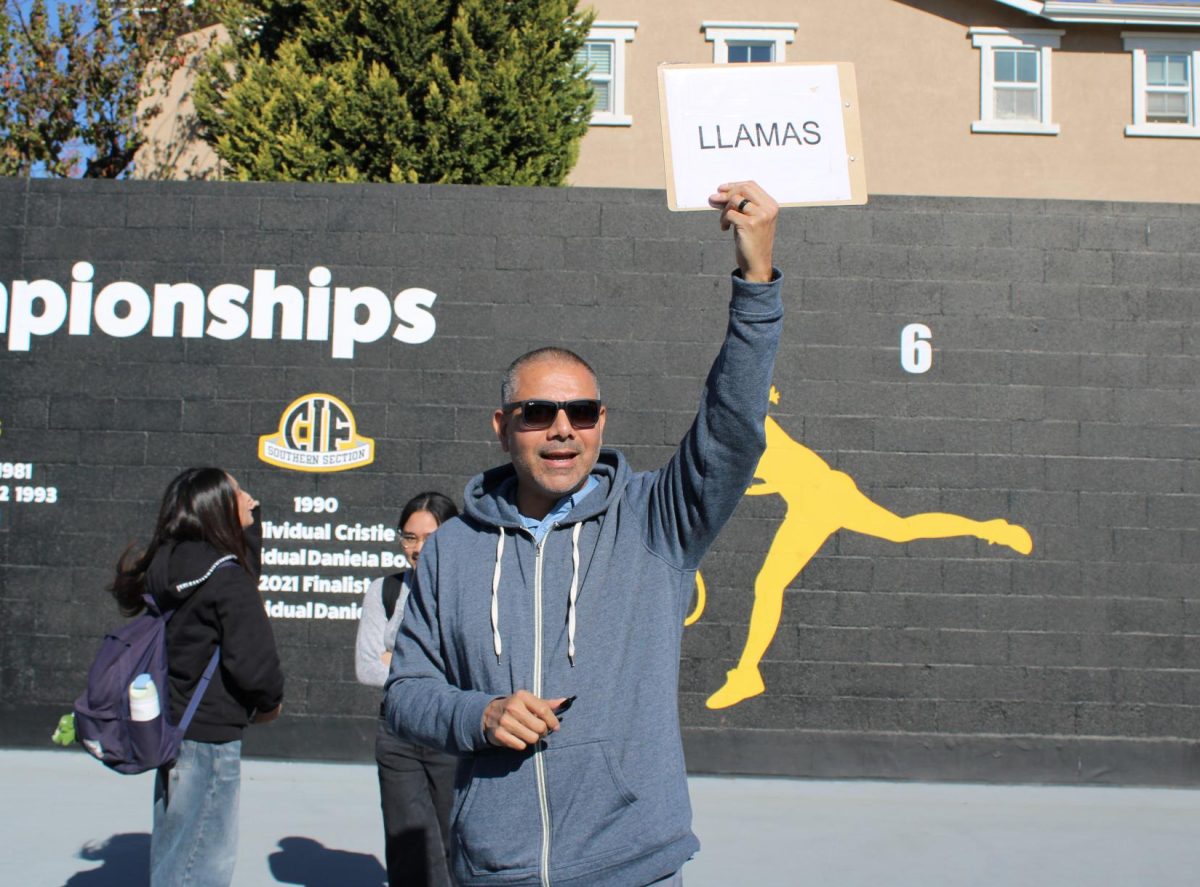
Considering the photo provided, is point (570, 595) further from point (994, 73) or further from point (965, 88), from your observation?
point (994, 73)

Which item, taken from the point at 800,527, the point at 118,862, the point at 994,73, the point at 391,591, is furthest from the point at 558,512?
the point at 994,73

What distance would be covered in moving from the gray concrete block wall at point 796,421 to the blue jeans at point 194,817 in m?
2.78

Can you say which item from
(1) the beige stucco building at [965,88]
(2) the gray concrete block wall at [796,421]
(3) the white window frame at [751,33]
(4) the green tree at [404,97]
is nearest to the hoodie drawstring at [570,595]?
(2) the gray concrete block wall at [796,421]

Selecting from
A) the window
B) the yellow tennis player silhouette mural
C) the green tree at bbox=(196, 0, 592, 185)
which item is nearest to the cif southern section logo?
the yellow tennis player silhouette mural

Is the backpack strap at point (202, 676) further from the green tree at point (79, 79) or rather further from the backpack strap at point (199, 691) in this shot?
the green tree at point (79, 79)

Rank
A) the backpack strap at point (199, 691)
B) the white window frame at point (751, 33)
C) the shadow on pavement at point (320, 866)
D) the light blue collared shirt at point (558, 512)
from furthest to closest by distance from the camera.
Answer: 1. the white window frame at point (751, 33)
2. the shadow on pavement at point (320, 866)
3. the backpack strap at point (199, 691)
4. the light blue collared shirt at point (558, 512)

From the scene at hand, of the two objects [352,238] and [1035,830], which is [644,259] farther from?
[1035,830]

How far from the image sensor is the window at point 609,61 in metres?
16.5

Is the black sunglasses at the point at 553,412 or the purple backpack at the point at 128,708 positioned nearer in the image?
the black sunglasses at the point at 553,412

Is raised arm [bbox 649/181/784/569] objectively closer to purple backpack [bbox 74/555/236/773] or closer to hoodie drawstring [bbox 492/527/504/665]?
hoodie drawstring [bbox 492/527/504/665]

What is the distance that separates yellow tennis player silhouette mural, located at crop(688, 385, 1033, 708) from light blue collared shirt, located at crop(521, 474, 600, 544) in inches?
166

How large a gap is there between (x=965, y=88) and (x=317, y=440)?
13101 millimetres

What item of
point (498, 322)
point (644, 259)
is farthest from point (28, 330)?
point (644, 259)

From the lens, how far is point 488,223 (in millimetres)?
6797
